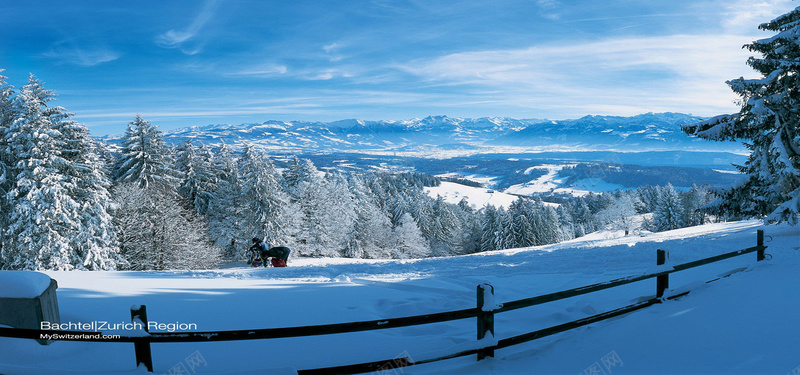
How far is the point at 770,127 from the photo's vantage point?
567 inches

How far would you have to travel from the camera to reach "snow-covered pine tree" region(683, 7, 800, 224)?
1331 centimetres

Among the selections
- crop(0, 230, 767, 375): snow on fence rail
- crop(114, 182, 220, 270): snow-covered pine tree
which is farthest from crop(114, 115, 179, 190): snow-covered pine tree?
crop(0, 230, 767, 375): snow on fence rail

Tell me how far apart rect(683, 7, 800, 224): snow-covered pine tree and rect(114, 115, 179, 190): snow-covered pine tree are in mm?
39147

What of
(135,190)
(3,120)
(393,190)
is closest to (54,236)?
(3,120)

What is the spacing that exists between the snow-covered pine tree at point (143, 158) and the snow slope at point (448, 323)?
90.0ft

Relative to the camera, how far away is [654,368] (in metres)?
4.38

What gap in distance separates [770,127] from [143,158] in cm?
4199

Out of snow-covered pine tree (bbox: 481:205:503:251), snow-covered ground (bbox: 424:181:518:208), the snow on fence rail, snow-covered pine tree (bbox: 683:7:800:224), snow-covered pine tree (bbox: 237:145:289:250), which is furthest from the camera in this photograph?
snow-covered ground (bbox: 424:181:518:208)

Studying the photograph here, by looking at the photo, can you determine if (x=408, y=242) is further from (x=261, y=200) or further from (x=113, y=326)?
(x=113, y=326)

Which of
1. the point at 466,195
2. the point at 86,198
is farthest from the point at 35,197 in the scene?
the point at 466,195

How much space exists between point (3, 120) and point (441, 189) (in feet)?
459

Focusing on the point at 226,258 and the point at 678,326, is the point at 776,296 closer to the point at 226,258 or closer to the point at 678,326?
the point at 678,326

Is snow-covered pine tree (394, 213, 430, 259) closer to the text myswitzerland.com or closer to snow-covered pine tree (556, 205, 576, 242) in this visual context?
snow-covered pine tree (556, 205, 576, 242)

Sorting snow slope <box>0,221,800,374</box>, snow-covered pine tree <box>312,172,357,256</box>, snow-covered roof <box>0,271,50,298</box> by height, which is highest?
snow-covered roof <box>0,271,50,298</box>
